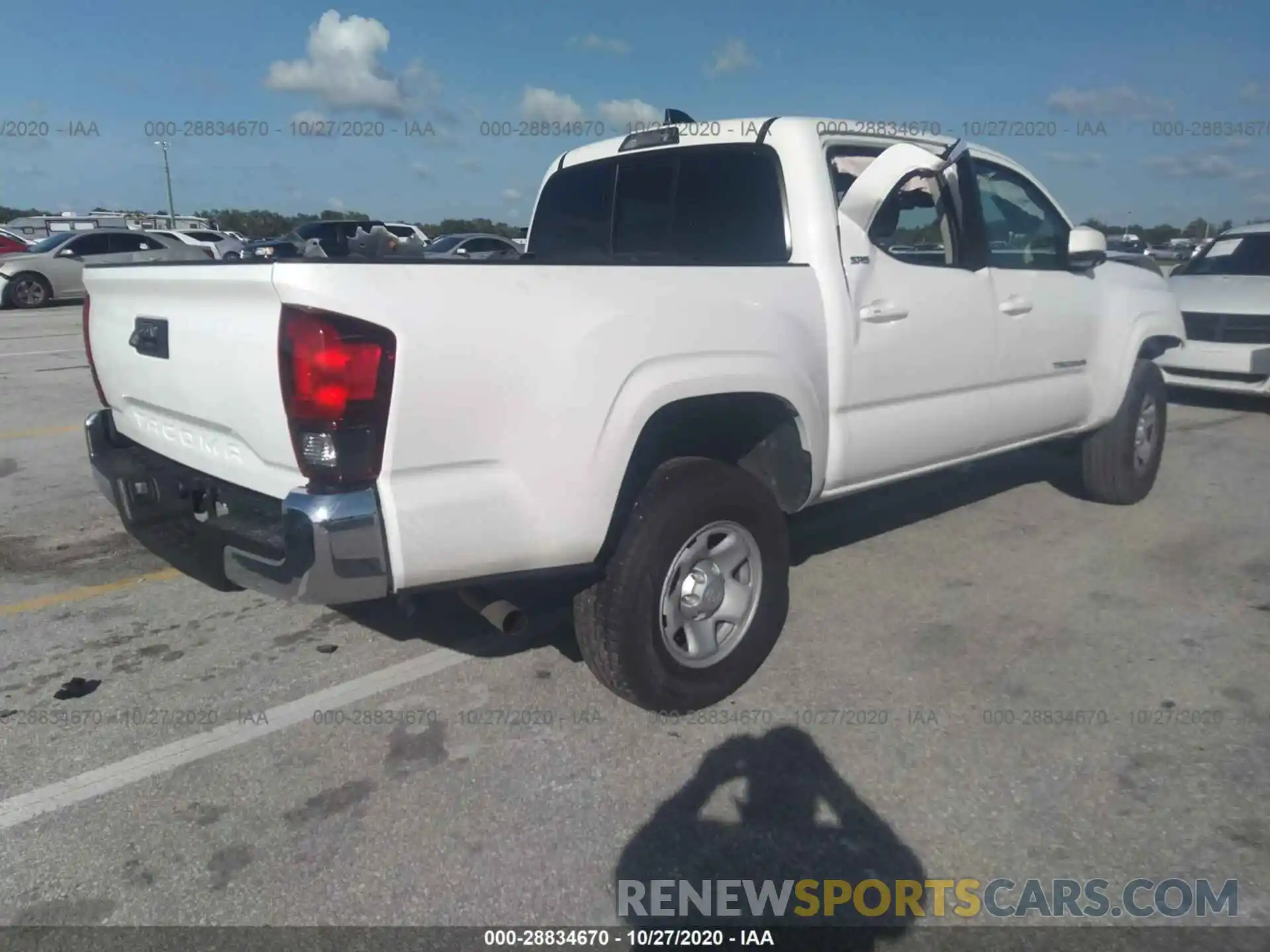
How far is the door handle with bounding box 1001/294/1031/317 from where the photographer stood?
15.0 feet

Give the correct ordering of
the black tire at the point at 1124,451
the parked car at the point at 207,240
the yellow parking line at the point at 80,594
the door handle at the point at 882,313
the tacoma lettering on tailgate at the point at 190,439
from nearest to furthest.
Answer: the tacoma lettering on tailgate at the point at 190,439, the door handle at the point at 882,313, the yellow parking line at the point at 80,594, the black tire at the point at 1124,451, the parked car at the point at 207,240

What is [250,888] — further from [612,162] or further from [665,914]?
[612,162]

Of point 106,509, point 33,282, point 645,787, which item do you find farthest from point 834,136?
point 33,282

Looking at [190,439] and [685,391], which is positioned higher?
[685,391]

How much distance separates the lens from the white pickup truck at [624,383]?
2.52 m

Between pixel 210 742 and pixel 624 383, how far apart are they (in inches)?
72.4

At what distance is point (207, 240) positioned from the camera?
24.6 m

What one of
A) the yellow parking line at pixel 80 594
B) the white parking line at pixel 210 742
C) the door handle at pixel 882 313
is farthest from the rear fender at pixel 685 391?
the yellow parking line at pixel 80 594

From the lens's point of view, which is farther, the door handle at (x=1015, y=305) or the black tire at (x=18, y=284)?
the black tire at (x=18, y=284)

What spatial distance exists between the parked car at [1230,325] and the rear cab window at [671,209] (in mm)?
6172

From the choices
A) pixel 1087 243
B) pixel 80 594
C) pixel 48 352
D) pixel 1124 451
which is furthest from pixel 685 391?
pixel 48 352

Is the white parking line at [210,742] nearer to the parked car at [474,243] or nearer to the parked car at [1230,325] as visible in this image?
the parked car at [1230,325]

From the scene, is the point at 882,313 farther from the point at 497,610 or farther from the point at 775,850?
the point at 775,850

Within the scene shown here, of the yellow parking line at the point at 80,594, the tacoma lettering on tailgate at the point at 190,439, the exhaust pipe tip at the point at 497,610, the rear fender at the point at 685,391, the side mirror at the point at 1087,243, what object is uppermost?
the side mirror at the point at 1087,243
